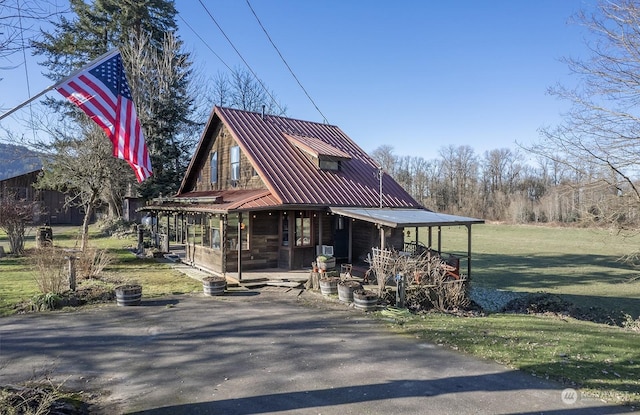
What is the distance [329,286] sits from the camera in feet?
41.4

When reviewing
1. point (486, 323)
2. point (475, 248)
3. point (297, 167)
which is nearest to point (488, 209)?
point (475, 248)

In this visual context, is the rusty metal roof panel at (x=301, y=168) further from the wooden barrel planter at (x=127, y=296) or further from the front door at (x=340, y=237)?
the wooden barrel planter at (x=127, y=296)

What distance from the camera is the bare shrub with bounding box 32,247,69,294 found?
11414mm

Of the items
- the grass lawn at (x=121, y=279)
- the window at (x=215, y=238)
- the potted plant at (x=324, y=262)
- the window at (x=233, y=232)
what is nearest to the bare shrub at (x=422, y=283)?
the potted plant at (x=324, y=262)

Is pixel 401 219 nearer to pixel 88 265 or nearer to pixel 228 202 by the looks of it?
pixel 228 202

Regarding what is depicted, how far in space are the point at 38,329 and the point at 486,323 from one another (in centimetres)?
1056

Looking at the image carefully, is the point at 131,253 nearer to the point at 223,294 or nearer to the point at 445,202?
the point at 223,294

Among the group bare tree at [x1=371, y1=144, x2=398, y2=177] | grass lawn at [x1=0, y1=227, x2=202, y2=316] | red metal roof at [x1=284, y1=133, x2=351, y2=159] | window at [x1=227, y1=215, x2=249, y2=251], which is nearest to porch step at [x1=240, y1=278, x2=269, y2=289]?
grass lawn at [x1=0, y1=227, x2=202, y2=316]

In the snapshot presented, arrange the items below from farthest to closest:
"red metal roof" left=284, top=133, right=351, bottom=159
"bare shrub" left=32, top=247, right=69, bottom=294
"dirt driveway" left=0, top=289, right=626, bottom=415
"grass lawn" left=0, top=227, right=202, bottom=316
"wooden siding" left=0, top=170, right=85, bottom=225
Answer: "wooden siding" left=0, top=170, right=85, bottom=225
"red metal roof" left=284, top=133, right=351, bottom=159
"grass lawn" left=0, top=227, right=202, bottom=316
"bare shrub" left=32, top=247, right=69, bottom=294
"dirt driveway" left=0, top=289, right=626, bottom=415

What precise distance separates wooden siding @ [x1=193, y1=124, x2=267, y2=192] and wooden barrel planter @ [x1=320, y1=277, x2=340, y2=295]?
596cm

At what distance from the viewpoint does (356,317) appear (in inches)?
407

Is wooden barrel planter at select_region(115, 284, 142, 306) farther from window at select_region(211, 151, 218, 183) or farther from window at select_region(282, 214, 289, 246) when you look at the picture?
window at select_region(211, 151, 218, 183)

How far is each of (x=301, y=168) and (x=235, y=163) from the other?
3415 millimetres

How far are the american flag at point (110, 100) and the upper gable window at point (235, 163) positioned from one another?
9.75 meters
